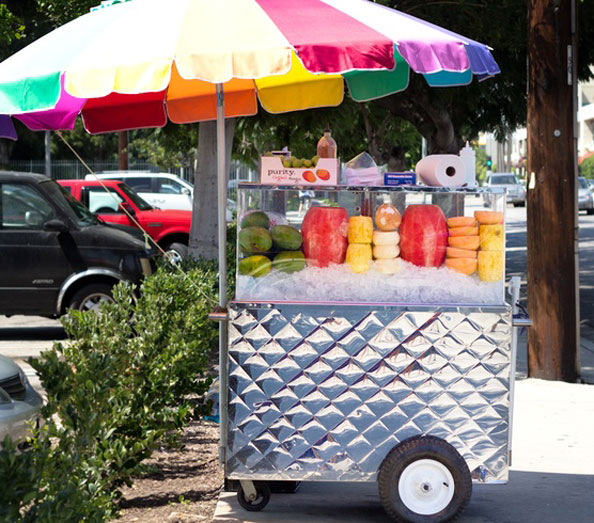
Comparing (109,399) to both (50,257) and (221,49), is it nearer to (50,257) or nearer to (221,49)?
(221,49)

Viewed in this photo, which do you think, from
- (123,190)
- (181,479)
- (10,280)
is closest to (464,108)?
(123,190)

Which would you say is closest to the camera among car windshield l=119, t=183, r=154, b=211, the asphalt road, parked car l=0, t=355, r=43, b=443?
parked car l=0, t=355, r=43, b=443

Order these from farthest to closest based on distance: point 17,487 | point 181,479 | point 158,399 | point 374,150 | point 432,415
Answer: point 374,150 < point 181,479 < point 158,399 < point 432,415 < point 17,487

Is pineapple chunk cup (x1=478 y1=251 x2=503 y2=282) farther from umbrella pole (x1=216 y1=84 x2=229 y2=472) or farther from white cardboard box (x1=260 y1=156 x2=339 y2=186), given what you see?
umbrella pole (x1=216 y1=84 x2=229 y2=472)

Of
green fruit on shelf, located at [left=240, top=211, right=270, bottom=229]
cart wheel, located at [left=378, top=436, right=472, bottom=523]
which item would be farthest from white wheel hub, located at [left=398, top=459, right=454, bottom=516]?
green fruit on shelf, located at [left=240, top=211, right=270, bottom=229]

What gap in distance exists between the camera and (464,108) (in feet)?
58.9

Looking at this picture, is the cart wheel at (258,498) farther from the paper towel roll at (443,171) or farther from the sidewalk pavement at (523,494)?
the paper towel roll at (443,171)

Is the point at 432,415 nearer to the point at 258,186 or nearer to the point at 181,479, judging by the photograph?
the point at 258,186

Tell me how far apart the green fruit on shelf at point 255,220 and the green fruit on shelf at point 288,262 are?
18cm

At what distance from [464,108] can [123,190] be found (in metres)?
6.43

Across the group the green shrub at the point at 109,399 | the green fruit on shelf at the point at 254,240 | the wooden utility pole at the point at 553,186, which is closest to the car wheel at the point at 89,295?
the green shrub at the point at 109,399

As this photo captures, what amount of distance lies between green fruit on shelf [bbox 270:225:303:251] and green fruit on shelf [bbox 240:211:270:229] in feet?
0.21

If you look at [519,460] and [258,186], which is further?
[519,460]

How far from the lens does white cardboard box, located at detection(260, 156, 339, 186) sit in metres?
5.14
